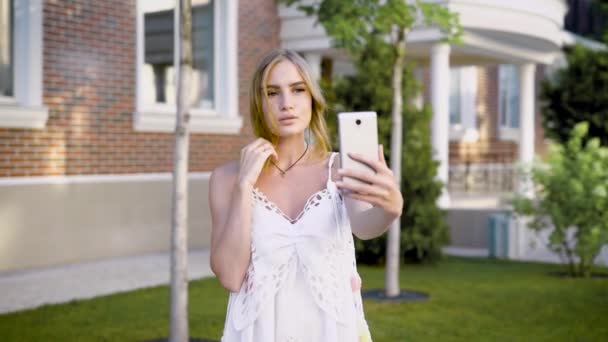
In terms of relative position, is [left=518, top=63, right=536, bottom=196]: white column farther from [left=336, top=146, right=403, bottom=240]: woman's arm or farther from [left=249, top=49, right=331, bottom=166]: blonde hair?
[left=336, top=146, right=403, bottom=240]: woman's arm

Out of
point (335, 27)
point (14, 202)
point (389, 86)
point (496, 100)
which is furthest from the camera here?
point (496, 100)

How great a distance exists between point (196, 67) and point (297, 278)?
9745 millimetres

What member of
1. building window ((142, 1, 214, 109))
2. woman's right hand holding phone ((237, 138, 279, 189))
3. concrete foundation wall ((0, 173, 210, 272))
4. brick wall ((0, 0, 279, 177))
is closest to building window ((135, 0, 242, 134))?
building window ((142, 1, 214, 109))

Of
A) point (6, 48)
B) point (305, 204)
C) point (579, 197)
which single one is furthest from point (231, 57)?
point (305, 204)

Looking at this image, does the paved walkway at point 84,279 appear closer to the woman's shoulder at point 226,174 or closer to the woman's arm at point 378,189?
the woman's shoulder at point 226,174

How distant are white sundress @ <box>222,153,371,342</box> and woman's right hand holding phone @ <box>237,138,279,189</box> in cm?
16

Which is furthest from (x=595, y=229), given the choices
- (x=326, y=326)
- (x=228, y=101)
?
(x=326, y=326)

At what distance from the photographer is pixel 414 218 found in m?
10.2

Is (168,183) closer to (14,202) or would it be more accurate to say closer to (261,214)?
(14,202)

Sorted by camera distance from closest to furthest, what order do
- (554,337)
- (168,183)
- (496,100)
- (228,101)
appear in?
(554,337) → (168,183) → (228,101) → (496,100)

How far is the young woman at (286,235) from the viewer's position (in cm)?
225

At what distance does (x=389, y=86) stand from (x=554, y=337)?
4.82 m

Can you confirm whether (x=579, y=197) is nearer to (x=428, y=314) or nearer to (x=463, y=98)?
(x=428, y=314)

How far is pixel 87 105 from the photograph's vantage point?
9.75 meters
